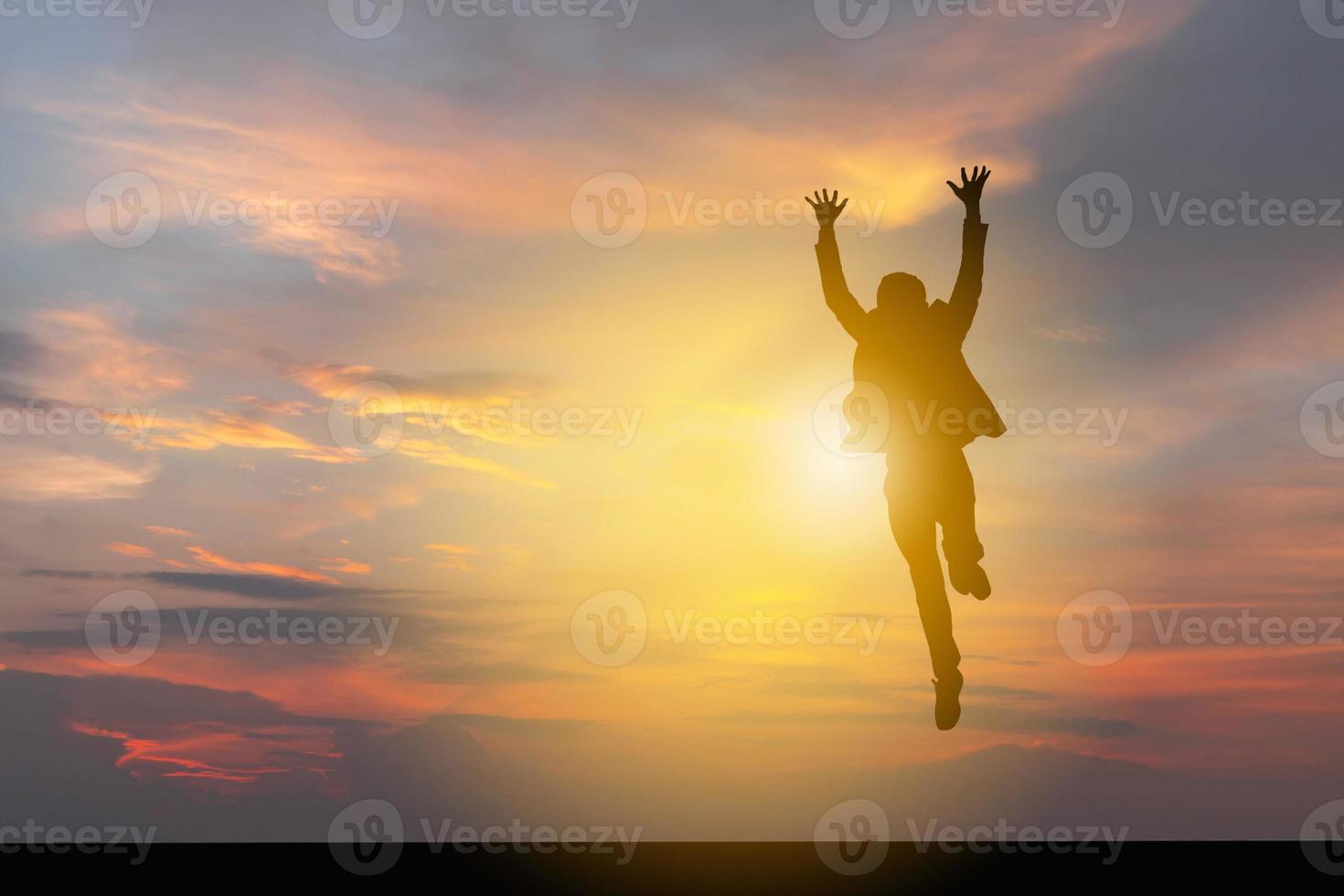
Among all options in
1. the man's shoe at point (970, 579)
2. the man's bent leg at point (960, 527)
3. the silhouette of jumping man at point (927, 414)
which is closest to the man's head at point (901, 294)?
the silhouette of jumping man at point (927, 414)

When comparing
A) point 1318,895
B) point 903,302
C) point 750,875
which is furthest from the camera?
point 903,302

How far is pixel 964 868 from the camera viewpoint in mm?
14359

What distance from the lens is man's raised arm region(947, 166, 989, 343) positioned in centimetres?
1462

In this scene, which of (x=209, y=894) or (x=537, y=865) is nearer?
(x=209, y=894)

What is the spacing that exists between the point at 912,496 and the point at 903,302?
221 cm

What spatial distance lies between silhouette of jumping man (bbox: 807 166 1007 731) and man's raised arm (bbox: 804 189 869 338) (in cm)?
1

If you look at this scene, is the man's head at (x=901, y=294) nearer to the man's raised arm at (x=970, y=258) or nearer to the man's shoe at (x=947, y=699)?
the man's raised arm at (x=970, y=258)

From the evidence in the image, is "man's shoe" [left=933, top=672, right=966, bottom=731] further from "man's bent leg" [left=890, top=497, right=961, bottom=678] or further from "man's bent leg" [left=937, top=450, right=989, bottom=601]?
"man's bent leg" [left=937, top=450, right=989, bottom=601]

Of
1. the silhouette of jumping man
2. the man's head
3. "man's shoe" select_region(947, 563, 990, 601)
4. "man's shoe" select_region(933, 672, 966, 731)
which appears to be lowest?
"man's shoe" select_region(933, 672, 966, 731)

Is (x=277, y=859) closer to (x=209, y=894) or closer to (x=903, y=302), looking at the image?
(x=209, y=894)

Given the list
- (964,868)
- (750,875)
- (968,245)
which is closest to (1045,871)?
(964,868)

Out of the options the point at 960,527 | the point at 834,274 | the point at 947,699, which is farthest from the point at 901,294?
the point at 947,699

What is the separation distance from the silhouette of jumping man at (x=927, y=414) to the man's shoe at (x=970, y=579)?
0.4 inches

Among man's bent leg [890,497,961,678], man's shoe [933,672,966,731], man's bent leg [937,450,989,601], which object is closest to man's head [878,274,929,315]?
man's bent leg [937,450,989,601]
